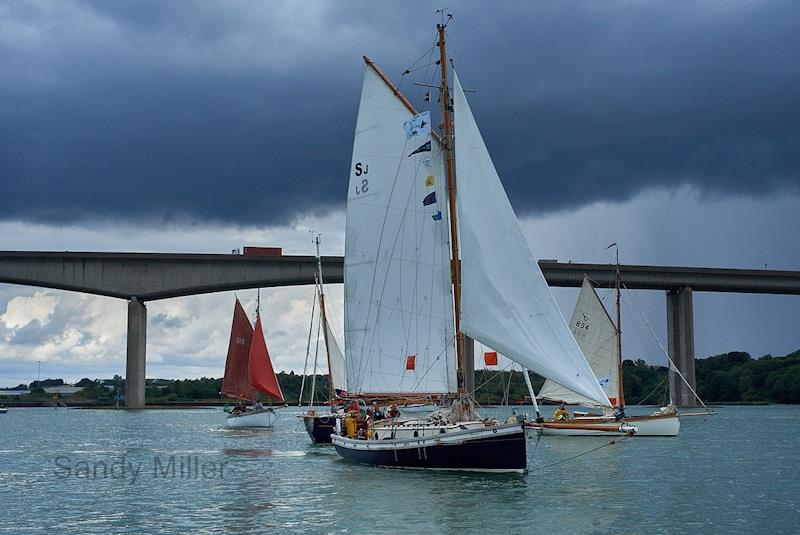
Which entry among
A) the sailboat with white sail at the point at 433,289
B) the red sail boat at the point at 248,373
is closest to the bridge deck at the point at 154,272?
the red sail boat at the point at 248,373

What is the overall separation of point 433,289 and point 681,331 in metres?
96.4

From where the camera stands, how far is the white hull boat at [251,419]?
88500 mm

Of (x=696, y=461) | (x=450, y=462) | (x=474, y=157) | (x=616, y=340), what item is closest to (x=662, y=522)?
(x=450, y=462)

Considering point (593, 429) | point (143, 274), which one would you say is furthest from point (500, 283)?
point (143, 274)

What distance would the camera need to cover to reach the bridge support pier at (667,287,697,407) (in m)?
130

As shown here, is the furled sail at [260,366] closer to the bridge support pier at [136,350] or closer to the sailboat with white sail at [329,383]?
the sailboat with white sail at [329,383]

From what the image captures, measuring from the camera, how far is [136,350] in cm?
12062

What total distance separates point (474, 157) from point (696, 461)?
23.2 metres

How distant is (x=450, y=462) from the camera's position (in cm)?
3791

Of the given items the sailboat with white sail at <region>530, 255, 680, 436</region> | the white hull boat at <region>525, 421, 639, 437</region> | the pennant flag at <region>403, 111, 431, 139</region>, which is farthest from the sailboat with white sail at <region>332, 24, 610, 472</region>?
the sailboat with white sail at <region>530, 255, 680, 436</region>

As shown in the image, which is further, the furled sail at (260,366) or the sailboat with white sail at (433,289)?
the furled sail at (260,366)

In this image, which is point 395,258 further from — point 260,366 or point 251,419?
Result: point 251,419

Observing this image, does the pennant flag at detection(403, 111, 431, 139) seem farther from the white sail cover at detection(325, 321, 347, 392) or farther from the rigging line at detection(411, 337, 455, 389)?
the white sail cover at detection(325, 321, 347, 392)

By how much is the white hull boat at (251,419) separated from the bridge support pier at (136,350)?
33.1m
